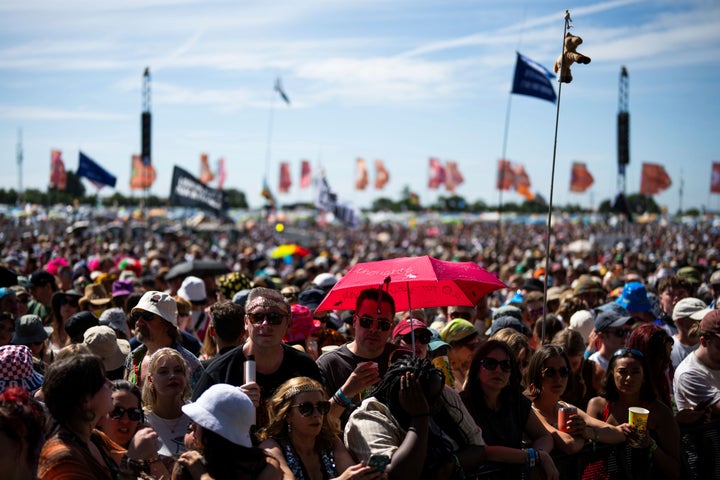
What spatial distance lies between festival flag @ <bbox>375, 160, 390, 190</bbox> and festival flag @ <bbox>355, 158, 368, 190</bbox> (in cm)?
160

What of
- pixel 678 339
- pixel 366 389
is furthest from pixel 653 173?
pixel 366 389

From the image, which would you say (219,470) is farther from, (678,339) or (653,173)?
(653,173)

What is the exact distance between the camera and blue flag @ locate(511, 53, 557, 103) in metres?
13.0

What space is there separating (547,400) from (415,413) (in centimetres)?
134

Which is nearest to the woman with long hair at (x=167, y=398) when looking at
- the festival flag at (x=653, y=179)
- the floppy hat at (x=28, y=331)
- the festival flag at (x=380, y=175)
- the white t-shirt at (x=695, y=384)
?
the floppy hat at (x=28, y=331)

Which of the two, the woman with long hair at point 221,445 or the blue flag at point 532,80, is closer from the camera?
the woman with long hair at point 221,445

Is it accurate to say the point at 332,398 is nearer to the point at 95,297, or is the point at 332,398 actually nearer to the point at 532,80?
the point at 95,297

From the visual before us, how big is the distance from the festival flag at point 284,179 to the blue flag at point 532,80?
56305 mm

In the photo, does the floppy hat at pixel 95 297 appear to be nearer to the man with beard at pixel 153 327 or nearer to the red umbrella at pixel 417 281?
the man with beard at pixel 153 327

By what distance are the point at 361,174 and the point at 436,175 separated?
718 cm

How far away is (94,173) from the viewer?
2147 cm

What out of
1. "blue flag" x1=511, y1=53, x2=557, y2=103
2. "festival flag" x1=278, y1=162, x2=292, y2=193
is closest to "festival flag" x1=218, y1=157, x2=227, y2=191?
"festival flag" x1=278, y1=162, x2=292, y2=193

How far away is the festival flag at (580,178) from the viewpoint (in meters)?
49.6

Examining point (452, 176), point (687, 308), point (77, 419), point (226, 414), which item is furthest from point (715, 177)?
point (77, 419)
